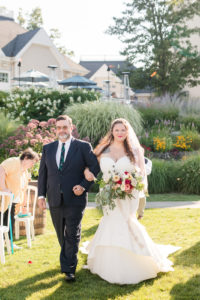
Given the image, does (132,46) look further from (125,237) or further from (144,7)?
(125,237)

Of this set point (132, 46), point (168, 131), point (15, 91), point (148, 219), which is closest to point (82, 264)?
point (148, 219)

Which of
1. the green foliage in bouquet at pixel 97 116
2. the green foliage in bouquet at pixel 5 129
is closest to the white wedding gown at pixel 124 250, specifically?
the green foliage in bouquet at pixel 97 116

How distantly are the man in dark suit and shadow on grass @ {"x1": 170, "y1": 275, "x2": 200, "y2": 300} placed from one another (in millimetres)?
1223

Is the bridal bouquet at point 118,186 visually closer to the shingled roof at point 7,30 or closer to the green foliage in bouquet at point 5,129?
the green foliage in bouquet at point 5,129

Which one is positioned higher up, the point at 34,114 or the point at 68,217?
the point at 34,114

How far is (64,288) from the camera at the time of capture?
461cm

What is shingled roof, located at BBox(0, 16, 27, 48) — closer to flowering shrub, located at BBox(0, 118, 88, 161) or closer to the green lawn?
flowering shrub, located at BBox(0, 118, 88, 161)

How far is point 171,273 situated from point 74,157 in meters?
1.93

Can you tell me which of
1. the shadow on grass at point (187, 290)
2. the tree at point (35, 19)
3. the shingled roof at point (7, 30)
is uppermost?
the tree at point (35, 19)

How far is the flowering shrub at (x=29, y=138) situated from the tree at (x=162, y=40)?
12595 mm

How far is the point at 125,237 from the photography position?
188 inches

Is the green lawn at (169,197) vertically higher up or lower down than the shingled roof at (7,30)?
lower down

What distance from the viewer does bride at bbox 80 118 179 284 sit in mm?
4738

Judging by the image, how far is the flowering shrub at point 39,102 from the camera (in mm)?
15188
